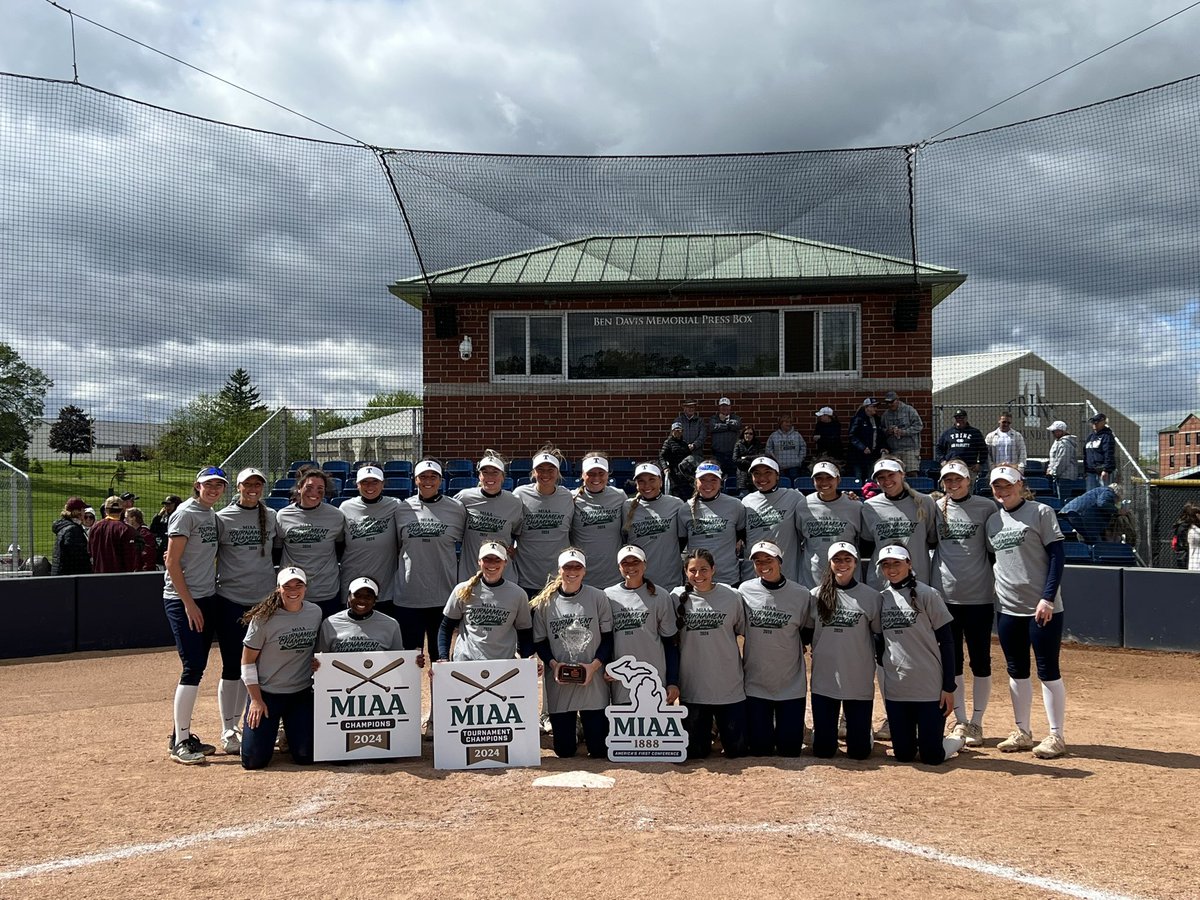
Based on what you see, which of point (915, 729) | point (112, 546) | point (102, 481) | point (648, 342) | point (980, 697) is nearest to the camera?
point (915, 729)

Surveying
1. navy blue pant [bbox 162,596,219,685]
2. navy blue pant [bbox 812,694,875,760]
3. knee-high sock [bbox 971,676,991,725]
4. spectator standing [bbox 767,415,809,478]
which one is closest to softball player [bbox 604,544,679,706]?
navy blue pant [bbox 812,694,875,760]

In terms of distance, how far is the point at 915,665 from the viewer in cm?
555

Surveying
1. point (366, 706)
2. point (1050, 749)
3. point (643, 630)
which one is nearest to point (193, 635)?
point (366, 706)

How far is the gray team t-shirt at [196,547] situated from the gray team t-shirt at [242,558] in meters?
0.06

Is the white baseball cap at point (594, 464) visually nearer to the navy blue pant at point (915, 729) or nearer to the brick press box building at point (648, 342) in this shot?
the navy blue pant at point (915, 729)

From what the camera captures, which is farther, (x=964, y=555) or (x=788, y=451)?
(x=788, y=451)

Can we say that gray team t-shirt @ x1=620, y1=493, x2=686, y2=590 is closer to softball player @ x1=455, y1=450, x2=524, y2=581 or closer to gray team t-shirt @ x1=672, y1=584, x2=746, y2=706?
gray team t-shirt @ x1=672, y1=584, x2=746, y2=706

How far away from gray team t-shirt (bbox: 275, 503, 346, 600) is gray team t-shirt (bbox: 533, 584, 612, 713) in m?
1.45

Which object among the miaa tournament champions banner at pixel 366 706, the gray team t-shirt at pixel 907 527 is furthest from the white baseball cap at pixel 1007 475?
the miaa tournament champions banner at pixel 366 706

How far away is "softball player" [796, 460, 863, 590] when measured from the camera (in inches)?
243

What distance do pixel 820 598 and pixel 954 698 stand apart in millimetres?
983

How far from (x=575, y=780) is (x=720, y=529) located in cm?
203

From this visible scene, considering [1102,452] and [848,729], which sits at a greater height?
[1102,452]

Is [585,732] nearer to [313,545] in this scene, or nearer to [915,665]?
[915,665]
